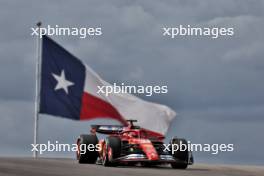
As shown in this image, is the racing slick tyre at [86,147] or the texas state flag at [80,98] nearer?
the racing slick tyre at [86,147]

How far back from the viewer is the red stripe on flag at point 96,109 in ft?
112

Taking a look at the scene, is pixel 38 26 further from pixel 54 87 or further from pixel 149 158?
pixel 149 158

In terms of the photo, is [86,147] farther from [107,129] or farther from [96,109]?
[96,109]

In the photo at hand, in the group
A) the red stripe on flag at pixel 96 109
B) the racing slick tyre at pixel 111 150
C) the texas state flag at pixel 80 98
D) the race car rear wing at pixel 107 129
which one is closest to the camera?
the racing slick tyre at pixel 111 150

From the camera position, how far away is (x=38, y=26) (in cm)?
3688

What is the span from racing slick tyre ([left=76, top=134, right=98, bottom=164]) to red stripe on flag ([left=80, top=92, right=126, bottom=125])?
477 centimetres

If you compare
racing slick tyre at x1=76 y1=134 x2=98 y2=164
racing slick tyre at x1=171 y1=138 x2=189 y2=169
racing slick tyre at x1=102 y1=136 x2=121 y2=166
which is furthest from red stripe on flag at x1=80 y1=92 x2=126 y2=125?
racing slick tyre at x1=171 y1=138 x2=189 y2=169

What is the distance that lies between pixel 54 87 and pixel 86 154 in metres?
6.13

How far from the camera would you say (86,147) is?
28641mm

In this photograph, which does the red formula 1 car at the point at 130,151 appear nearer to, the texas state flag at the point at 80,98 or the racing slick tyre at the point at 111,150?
the racing slick tyre at the point at 111,150

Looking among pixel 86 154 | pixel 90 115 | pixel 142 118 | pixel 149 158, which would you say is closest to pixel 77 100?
pixel 90 115

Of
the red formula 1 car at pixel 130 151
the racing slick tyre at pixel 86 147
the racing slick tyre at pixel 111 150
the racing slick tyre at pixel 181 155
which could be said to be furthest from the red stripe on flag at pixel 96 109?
the racing slick tyre at pixel 181 155

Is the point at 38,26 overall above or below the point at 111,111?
above

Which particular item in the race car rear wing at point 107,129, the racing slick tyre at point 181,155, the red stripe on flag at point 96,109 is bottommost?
the racing slick tyre at point 181,155
